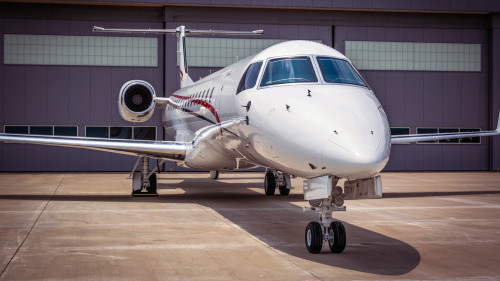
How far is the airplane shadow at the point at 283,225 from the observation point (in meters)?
7.56

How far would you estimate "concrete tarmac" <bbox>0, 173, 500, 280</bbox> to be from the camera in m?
7.02

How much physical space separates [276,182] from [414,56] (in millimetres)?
15990

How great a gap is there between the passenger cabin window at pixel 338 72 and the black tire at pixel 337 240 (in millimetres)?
2018

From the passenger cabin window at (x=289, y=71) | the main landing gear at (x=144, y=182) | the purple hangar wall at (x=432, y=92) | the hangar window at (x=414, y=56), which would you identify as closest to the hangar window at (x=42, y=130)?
the main landing gear at (x=144, y=182)

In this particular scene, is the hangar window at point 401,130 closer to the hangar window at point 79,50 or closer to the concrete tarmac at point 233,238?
the hangar window at point 79,50

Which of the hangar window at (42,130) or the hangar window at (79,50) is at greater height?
the hangar window at (79,50)

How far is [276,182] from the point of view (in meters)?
17.3

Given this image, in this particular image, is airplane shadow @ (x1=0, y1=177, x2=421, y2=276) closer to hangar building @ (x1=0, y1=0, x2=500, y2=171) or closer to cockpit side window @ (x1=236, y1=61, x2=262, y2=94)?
cockpit side window @ (x1=236, y1=61, x2=262, y2=94)

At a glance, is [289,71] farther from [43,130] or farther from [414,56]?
[414,56]

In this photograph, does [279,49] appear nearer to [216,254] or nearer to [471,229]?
[216,254]

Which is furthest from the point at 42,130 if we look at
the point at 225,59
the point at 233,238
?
the point at 233,238

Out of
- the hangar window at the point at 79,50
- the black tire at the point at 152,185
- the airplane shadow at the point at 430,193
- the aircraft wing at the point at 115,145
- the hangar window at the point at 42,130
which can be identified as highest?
the hangar window at the point at 79,50

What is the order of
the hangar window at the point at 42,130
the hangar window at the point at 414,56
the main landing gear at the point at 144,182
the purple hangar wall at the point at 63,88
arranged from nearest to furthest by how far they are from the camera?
1. the main landing gear at the point at 144,182
2. the purple hangar wall at the point at 63,88
3. the hangar window at the point at 42,130
4. the hangar window at the point at 414,56

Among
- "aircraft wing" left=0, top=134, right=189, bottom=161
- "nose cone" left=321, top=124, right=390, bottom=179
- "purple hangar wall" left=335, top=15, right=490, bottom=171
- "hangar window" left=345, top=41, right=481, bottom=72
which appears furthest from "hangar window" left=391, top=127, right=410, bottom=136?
"nose cone" left=321, top=124, right=390, bottom=179
